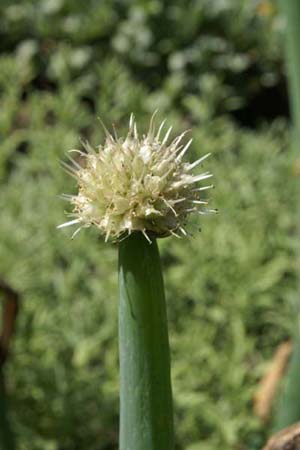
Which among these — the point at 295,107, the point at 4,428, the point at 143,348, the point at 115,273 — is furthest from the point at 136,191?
the point at 115,273

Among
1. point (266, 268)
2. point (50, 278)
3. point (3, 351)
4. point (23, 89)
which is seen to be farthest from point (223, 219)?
point (23, 89)

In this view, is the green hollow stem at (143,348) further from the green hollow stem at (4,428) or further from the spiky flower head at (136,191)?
the green hollow stem at (4,428)

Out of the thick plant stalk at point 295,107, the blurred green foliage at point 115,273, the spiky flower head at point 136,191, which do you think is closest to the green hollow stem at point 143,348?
the spiky flower head at point 136,191

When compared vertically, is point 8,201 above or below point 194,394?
above

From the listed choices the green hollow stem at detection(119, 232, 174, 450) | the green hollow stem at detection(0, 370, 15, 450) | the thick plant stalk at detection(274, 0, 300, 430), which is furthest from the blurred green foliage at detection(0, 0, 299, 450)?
the green hollow stem at detection(119, 232, 174, 450)

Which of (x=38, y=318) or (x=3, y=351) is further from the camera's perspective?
(x=38, y=318)

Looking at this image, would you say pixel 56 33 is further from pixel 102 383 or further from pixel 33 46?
pixel 102 383

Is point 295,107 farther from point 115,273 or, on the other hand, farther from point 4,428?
point 115,273
